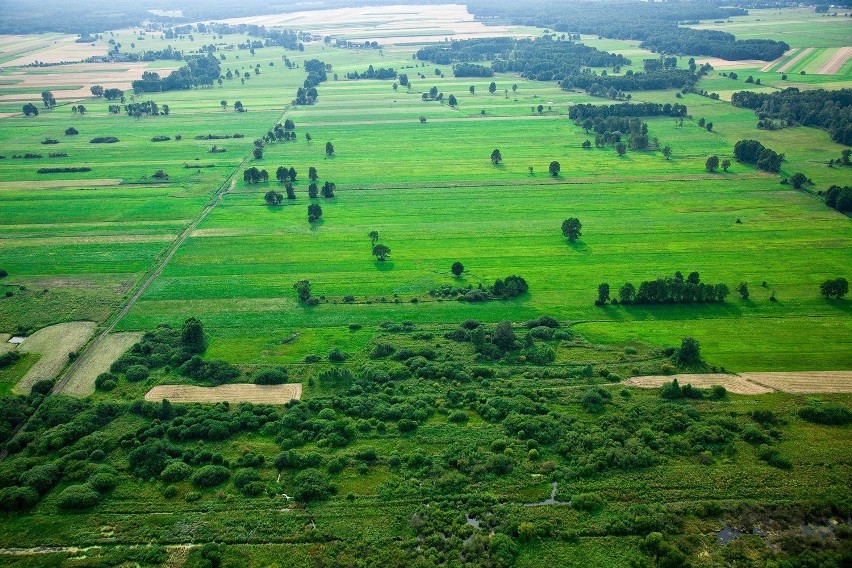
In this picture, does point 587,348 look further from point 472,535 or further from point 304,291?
point 304,291

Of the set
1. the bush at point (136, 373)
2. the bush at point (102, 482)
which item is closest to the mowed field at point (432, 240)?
the bush at point (136, 373)

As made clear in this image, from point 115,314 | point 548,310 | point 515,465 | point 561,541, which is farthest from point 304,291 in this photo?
point 561,541

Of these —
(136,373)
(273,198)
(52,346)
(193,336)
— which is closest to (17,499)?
(136,373)

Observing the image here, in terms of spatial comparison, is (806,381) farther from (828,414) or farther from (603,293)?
(603,293)

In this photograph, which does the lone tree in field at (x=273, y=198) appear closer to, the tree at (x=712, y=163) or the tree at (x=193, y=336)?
the tree at (x=193, y=336)

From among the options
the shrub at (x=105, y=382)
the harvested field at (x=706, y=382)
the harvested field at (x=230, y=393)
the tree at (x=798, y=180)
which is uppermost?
the tree at (x=798, y=180)

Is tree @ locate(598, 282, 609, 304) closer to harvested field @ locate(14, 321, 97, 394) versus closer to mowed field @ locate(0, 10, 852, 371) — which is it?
mowed field @ locate(0, 10, 852, 371)
